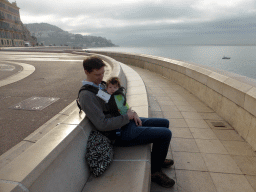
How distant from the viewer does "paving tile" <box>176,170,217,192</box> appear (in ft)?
8.57

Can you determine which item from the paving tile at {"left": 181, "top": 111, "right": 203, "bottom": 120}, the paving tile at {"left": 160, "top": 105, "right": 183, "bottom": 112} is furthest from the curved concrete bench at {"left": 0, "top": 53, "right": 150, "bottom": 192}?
the paving tile at {"left": 160, "top": 105, "right": 183, "bottom": 112}

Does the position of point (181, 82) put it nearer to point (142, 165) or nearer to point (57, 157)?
point (142, 165)

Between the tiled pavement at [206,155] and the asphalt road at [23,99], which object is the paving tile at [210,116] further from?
the asphalt road at [23,99]

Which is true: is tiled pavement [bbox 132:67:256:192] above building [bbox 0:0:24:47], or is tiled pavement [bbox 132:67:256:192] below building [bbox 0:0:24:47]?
below

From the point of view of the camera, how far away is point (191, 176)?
287 cm

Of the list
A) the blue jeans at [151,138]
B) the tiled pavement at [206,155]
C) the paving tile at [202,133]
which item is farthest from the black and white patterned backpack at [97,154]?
the paving tile at [202,133]

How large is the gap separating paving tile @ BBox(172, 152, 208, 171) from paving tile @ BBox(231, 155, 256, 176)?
58cm

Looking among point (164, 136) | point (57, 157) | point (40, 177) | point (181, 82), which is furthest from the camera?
point (181, 82)

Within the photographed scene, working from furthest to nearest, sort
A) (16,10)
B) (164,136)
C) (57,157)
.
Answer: (16,10) → (164,136) → (57,157)

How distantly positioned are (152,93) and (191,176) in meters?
4.64

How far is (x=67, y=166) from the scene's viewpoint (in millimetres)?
1721

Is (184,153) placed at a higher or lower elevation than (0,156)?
lower

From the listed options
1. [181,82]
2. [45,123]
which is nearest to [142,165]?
[45,123]

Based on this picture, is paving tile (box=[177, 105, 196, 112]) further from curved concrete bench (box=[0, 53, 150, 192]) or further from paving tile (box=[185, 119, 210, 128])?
curved concrete bench (box=[0, 53, 150, 192])
